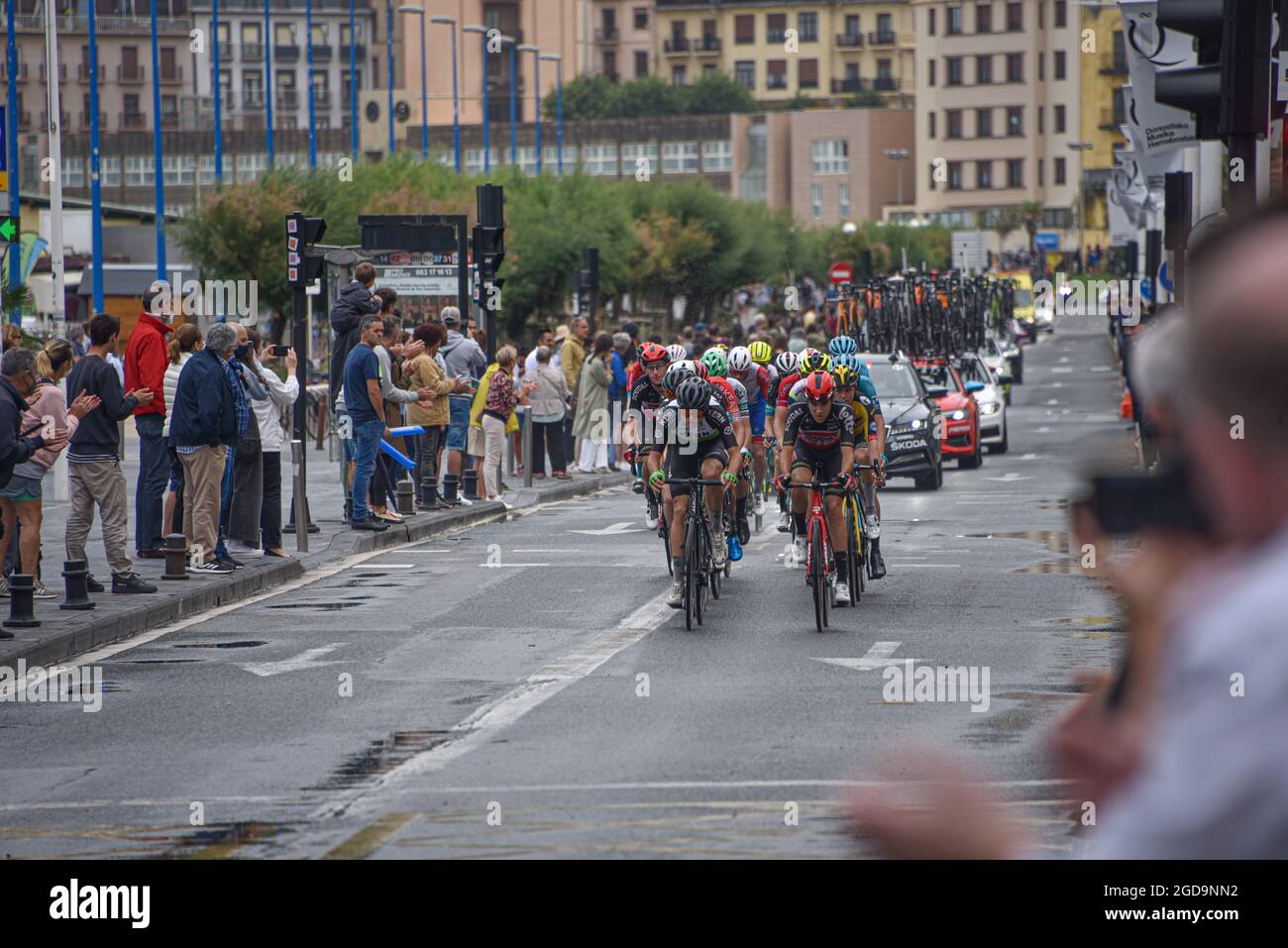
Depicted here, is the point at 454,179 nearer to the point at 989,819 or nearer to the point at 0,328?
the point at 0,328

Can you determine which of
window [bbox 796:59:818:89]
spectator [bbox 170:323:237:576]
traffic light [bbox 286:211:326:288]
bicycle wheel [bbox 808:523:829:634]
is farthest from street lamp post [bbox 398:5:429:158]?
window [bbox 796:59:818:89]

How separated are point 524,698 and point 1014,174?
134 meters

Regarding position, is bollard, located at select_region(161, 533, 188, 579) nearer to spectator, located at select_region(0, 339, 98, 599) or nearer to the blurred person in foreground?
spectator, located at select_region(0, 339, 98, 599)

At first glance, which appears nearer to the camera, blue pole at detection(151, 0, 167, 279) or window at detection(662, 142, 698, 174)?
blue pole at detection(151, 0, 167, 279)

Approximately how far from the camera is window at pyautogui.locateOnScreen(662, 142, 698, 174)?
121688mm

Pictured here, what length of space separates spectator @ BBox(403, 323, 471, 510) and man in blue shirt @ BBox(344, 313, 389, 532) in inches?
58.7

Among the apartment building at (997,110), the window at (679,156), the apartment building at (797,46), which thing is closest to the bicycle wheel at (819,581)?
the window at (679,156)

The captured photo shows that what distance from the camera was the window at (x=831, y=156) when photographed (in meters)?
133

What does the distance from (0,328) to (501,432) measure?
8.39 metres

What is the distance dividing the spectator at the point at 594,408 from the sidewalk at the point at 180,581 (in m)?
1.72

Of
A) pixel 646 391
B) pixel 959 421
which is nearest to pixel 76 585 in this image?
pixel 646 391

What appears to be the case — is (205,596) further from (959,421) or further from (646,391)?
(959,421)

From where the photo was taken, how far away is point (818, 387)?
14906mm
